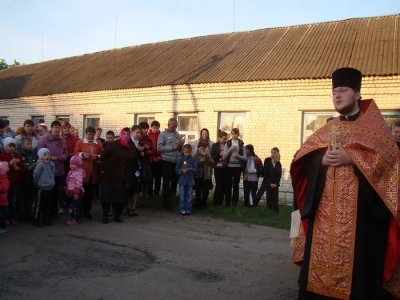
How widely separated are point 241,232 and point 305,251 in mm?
4453

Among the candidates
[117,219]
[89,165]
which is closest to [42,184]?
[89,165]

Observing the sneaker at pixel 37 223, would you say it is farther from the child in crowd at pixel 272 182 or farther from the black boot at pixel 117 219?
the child in crowd at pixel 272 182

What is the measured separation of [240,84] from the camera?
45.4ft

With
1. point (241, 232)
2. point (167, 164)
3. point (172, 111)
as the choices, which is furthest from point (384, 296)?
point (172, 111)

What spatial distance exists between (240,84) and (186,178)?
5486mm

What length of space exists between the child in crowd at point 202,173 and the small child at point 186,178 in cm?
37

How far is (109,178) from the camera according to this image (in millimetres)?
8188

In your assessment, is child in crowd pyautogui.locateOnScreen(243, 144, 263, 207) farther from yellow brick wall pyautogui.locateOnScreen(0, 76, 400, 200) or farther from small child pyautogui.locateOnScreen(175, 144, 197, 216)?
yellow brick wall pyautogui.locateOnScreen(0, 76, 400, 200)

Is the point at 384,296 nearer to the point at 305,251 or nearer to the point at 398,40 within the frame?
the point at 305,251

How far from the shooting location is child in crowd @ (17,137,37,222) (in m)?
7.63

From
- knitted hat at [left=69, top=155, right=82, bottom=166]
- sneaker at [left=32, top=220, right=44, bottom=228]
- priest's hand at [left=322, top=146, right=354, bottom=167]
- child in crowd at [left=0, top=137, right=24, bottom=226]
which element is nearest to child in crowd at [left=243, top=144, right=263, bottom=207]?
knitted hat at [left=69, top=155, right=82, bottom=166]

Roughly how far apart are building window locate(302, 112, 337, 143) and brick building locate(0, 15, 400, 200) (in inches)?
1.2

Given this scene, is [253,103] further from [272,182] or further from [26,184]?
[26,184]

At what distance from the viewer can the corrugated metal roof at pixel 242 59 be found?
1288 centimetres
